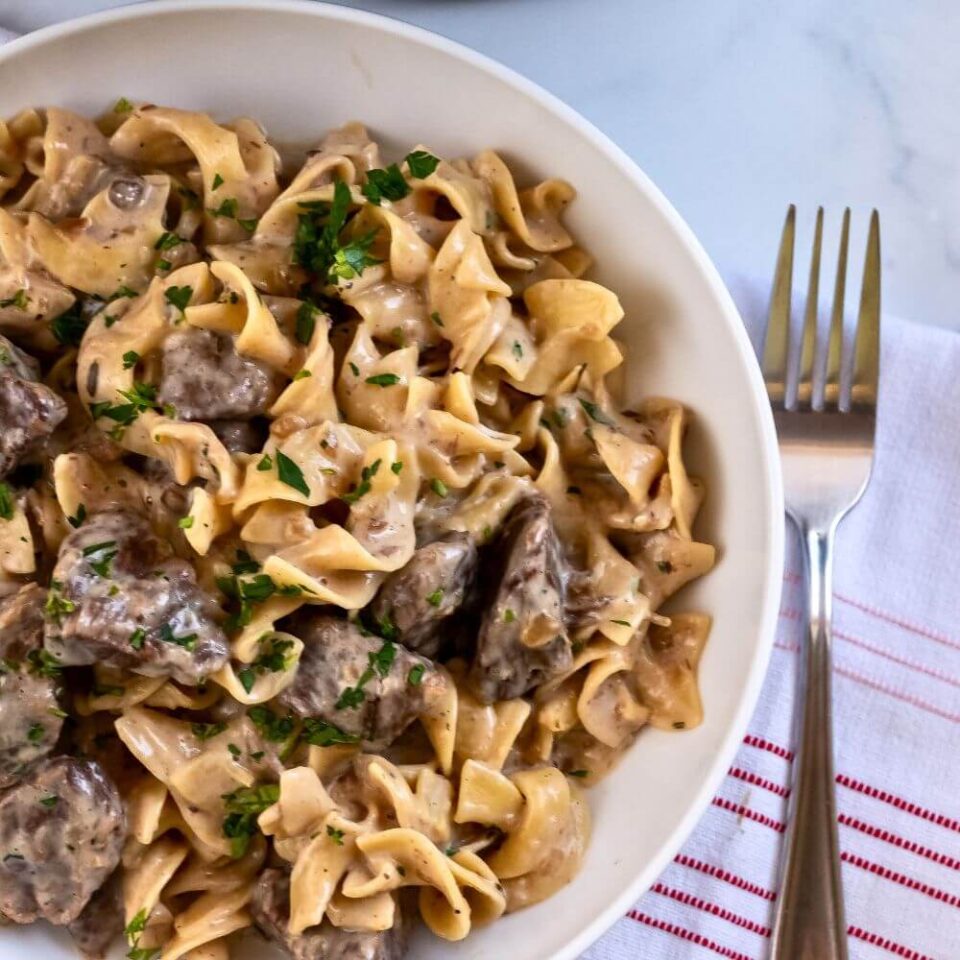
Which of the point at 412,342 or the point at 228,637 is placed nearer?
the point at 228,637

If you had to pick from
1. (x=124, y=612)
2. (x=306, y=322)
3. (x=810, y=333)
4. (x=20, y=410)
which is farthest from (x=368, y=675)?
(x=810, y=333)

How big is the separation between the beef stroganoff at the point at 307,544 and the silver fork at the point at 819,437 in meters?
0.51

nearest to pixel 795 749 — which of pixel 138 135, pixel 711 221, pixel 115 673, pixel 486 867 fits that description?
pixel 486 867

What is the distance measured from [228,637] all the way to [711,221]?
6.63 ft

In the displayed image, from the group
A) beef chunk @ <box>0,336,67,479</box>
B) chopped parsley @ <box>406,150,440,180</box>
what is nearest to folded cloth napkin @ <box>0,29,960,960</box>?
chopped parsley @ <box>406,150,440,180</box>

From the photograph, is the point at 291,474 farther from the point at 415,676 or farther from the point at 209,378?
the point at 415,676

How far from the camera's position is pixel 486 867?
3.12m

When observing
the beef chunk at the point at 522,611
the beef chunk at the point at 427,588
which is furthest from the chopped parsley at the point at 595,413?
the beef chunk at the point at 427,588

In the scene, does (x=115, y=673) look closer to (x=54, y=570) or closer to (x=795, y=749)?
(x=54, y=570)

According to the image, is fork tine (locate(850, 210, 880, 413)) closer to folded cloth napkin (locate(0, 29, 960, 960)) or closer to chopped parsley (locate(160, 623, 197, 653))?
folded cloth napkin (locate(0, 29, 960, 960))

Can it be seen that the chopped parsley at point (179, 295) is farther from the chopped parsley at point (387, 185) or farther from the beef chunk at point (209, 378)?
the chopped parsley at point (387, 185)

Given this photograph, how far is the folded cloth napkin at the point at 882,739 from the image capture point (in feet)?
11.8

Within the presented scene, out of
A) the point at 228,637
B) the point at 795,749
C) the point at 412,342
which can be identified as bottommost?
the point at 795,749

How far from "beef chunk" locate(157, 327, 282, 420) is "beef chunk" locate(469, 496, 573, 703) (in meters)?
0.74
